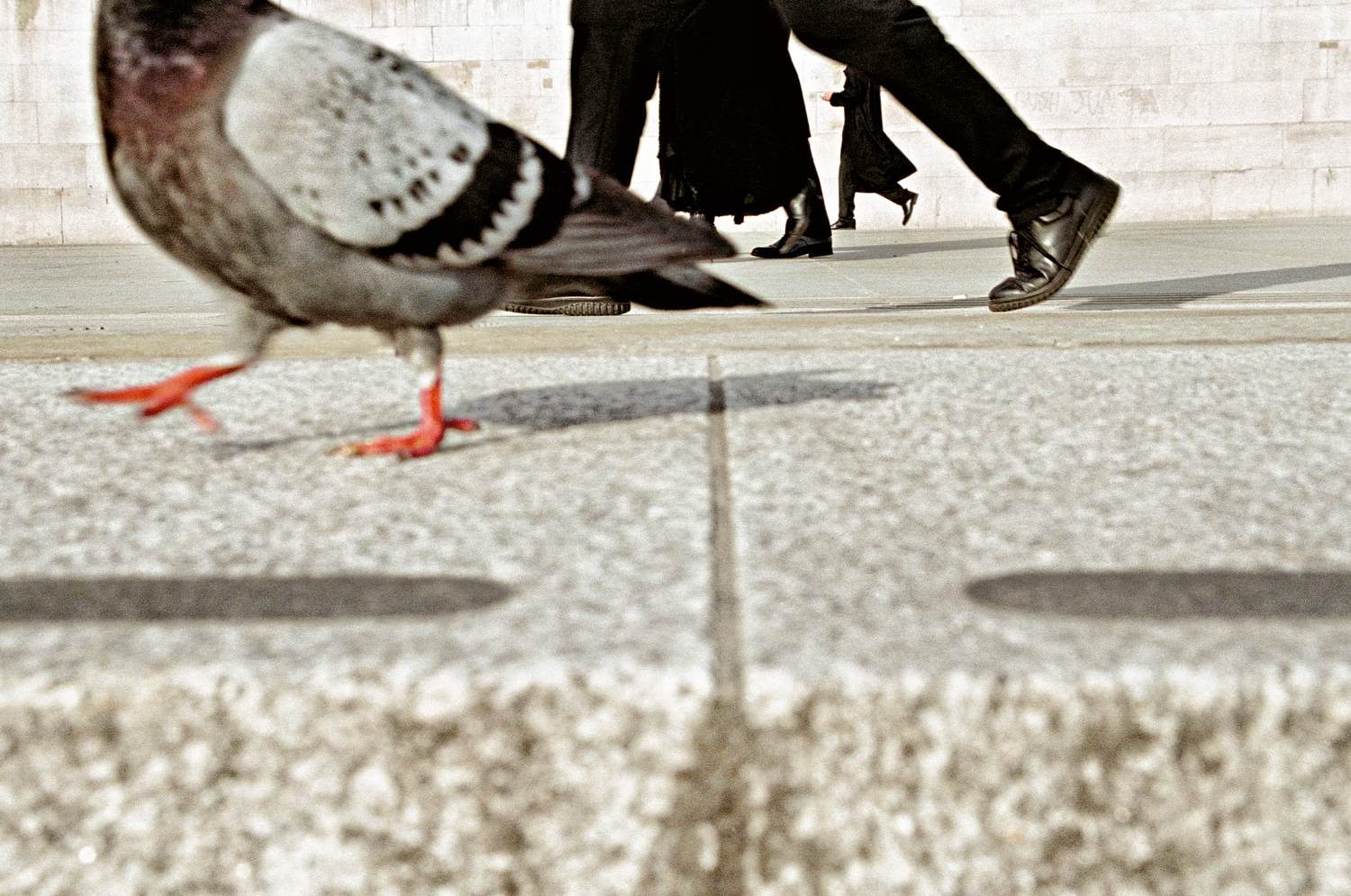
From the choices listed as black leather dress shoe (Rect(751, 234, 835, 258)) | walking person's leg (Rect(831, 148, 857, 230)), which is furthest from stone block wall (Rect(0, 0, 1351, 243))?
black leather dress shoe (Rect(751, 234, 835, 258))

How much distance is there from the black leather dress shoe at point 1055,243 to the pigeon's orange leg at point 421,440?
2.70 metres

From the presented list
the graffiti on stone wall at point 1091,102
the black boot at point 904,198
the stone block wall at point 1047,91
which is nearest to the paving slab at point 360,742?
the black boot at point 904,198

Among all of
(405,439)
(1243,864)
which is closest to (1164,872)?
(1243,864)

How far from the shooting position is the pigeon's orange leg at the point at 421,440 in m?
2.17

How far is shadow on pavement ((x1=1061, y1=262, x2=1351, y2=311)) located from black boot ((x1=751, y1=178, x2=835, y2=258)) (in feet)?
8.37

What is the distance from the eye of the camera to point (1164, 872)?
1201 millimetres

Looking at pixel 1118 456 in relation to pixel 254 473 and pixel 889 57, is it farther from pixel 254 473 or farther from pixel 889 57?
pixel 889 57

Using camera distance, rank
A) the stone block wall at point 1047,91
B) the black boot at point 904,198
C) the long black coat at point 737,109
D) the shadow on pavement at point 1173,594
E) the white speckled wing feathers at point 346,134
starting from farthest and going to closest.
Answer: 1. the stone block wall at point 1047,91
2. the black boot at point 904,198
3. the long black coat at point 737,109
4. the white speckled wing feathers at point 346,134
5. the shadow on pavement at point 1173,594

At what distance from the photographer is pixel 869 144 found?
13.7 metres

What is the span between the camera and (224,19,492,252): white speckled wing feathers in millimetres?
1938

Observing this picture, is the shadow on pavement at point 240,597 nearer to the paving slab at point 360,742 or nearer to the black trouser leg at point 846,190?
the paving slab at point 360,742

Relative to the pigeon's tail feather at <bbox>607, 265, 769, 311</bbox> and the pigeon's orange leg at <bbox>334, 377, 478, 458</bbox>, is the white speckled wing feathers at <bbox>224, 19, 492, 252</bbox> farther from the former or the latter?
the pigeon's tail feather at <bbox>607, 265, 769, 311</bbox>

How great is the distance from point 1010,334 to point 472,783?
282 centimetres

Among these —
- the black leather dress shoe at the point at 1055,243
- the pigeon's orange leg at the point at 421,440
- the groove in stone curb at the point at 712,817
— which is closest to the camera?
the groove in stone curb at the point at 712,817
